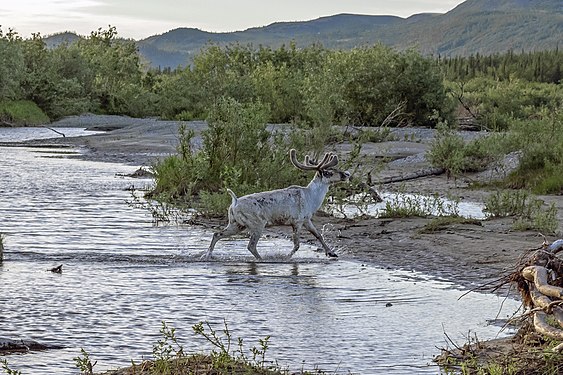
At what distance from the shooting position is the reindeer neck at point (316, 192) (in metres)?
13.2

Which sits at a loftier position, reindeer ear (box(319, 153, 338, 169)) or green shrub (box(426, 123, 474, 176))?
reindeer ear (box(319, 153, 338, 169))

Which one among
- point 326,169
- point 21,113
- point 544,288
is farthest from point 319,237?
point 21,113

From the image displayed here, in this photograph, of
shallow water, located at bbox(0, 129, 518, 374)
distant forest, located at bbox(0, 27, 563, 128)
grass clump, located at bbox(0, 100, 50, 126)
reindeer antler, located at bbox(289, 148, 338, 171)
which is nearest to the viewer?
shallow water, located at bbox(0, 129, 518, 374)

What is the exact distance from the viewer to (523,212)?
15.9 m

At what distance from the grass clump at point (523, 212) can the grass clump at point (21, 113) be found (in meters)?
37.7

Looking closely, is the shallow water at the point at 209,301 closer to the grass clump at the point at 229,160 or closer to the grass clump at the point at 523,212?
the grass clump at the point at 229,160

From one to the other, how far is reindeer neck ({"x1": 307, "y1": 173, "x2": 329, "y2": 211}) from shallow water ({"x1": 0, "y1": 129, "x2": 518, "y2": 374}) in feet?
2.26

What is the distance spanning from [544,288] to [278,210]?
582cm

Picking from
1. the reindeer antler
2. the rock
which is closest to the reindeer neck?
the reindeer antler

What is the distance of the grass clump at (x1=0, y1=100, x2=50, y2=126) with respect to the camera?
166ft

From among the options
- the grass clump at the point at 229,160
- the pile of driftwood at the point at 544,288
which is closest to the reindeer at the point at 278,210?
the grass clump at the point at 229,160

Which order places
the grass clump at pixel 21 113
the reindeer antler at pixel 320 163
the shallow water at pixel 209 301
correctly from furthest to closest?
the grass clump at pixel 21 113 → the reindeer antler at pixel 320 163 → the shallow water at pixel 209 301

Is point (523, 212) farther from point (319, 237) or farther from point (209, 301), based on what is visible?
point (209, 301)

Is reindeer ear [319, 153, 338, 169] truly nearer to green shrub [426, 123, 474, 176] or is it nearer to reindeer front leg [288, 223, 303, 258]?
reindeer front leg [288, 223, 303, 258]
